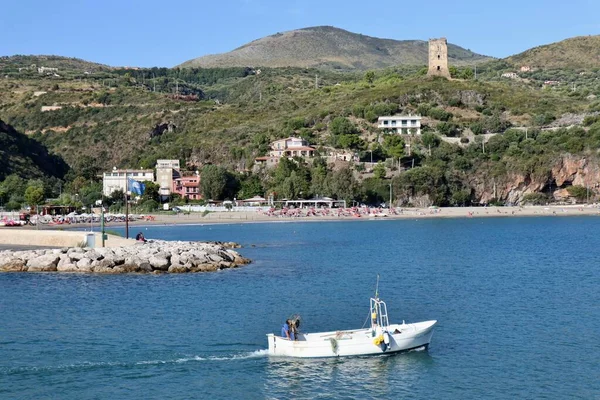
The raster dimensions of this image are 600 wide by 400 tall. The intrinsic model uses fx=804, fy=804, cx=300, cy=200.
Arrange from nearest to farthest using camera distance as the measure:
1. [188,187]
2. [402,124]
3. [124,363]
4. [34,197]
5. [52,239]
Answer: [124,363], [52,239], [34,197], [188,187], [402,124]

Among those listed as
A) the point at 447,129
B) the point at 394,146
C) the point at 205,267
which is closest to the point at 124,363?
the point at 205,267

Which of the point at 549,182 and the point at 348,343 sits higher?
the point at 549,182

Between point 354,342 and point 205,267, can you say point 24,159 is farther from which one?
point 354,342

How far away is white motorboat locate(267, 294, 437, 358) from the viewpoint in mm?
24281

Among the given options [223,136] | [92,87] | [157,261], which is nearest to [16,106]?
[92,87]

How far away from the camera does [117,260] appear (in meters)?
43.8

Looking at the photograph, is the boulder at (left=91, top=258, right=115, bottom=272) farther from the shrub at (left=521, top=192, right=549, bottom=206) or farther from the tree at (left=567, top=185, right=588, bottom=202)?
the tree at (left=567, top=185, right=588, bottom=202)

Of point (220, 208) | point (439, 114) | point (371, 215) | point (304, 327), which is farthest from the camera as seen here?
point (439, 114)

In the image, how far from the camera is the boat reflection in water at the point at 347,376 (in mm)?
21375

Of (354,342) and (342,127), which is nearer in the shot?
(354,342)

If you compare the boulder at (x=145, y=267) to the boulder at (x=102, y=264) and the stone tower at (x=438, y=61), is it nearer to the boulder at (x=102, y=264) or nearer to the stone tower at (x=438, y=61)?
the boulder at (x=102, y=264)

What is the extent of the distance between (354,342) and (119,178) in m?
88.3

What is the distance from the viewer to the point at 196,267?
43.8 m

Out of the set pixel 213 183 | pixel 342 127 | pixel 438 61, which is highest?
pixel 438 61
